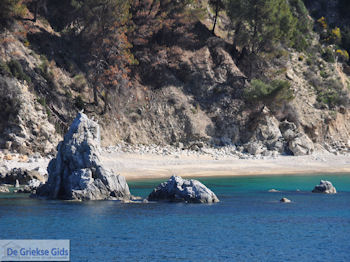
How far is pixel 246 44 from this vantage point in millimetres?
73375

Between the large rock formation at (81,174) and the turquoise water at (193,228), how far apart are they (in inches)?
56.0

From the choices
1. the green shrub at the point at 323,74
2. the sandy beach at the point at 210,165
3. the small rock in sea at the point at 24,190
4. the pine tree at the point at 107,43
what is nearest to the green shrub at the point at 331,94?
the green shrub at the point at 323,74

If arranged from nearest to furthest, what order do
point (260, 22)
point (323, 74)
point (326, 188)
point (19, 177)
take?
point (326, 188), point (19, 177), point (260, 22), point (323, 74)

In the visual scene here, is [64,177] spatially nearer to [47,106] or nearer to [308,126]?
[47,106]

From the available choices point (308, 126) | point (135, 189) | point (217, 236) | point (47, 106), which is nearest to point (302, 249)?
point (217, 236)

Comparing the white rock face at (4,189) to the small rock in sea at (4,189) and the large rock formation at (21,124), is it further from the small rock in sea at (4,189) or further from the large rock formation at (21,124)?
the large rock formation at (21,124)

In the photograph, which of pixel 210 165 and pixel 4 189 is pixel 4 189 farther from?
pixel 210 165

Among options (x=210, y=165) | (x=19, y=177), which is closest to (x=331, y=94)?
(x=210, y=165)

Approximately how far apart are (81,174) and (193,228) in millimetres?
10054

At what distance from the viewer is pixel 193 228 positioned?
2975 cm

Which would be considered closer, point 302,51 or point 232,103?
point 232,103

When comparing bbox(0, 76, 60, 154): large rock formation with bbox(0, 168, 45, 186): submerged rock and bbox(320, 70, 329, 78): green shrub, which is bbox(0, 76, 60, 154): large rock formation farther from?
bbox(320, 70, 329, 78): green shrub

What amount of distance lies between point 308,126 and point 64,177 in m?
40.4

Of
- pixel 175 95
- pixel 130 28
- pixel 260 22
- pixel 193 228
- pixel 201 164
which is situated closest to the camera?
pixel 193 228
